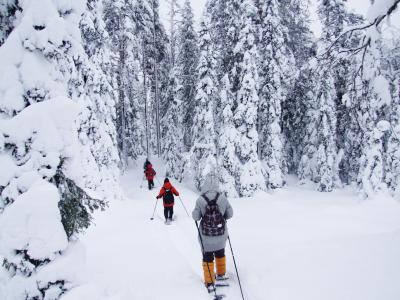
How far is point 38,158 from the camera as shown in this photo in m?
4.98

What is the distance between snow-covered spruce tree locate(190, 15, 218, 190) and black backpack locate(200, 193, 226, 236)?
39.6 ft

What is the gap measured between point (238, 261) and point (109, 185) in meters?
10.4

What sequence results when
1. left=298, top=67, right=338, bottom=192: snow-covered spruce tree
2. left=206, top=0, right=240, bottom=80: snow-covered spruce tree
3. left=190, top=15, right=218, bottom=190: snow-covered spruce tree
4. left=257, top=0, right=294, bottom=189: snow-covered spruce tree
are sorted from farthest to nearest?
1. left=298, top=67, right=338, bottom=192: snow-covered spruce tree
2. left=206, top=0, right=240, bottom=80: snow-covered spruce tree
3. left=257, top=0, right=294, bottom=189: snow-covered spruce tree
4. left=190, top=15, right=218, bottom=190: snow-covered spruce tree

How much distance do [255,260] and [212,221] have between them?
188cm

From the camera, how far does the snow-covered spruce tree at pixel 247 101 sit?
18547mm

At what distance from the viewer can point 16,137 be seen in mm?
4797

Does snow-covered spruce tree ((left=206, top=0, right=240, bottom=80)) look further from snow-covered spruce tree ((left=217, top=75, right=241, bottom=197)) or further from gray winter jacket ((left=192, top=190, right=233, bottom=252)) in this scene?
gray winter jacket ((left=192, top=190, right=233, bottom=252))

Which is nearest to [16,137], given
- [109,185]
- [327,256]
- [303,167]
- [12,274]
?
[12,274]

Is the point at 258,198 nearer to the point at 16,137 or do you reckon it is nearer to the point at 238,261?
the point at 238,261

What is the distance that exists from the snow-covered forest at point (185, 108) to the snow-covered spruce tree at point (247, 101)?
0.26ft

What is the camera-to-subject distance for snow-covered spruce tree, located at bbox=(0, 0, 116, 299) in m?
4.65

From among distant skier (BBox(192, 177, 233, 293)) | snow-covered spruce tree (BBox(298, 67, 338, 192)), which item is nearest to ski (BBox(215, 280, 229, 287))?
distant skier (BBox(192, 177, 233, 293))

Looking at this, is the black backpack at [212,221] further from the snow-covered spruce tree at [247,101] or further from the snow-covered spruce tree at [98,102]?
the snow-covered spruce tree at [247,101]

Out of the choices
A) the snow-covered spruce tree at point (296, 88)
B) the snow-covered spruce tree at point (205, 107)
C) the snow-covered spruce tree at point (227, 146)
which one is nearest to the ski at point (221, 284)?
the snow-covered spruce tree at point (205, 107)
